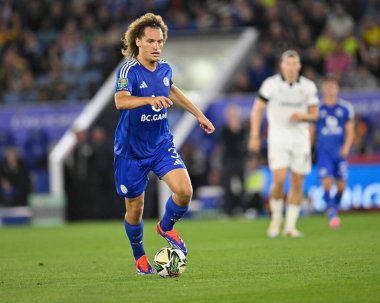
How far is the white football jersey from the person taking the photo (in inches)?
596

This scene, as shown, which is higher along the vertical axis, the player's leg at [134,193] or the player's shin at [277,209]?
the player's leg at [134,193]

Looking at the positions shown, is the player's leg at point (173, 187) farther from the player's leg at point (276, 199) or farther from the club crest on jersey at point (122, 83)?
the player's leg at point (276, 199)

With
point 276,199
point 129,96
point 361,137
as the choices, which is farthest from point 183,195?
point 361,137

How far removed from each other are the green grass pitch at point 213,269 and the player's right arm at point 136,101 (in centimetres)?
156

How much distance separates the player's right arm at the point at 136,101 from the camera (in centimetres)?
909

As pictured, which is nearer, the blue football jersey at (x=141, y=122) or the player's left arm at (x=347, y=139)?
the blue football jersey at (x=141, y=122)

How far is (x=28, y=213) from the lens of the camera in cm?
2491

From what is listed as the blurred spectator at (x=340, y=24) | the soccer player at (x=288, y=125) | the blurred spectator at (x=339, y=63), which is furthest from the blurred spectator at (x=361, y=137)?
the soccer player at (x=288, y=125)

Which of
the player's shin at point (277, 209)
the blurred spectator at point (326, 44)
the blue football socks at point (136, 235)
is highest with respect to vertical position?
the blurred spectator at point (326, 44)

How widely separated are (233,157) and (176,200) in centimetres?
1233

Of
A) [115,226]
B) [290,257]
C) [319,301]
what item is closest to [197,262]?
[290,257]

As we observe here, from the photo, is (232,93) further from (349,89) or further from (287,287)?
(287,287)

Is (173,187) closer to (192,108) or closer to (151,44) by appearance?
(192,108)

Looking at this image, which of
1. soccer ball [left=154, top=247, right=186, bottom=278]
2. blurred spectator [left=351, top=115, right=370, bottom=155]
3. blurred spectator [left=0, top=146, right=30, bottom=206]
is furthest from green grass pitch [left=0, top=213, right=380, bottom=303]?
blurred spectator [left=0, top=146, right=30, bottom=206]
